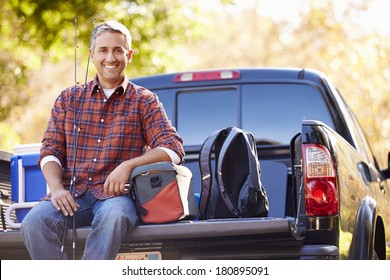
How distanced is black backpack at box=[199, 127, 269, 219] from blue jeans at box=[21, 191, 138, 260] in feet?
1.47

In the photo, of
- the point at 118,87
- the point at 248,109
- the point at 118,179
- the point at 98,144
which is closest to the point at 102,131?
the point at 98,144

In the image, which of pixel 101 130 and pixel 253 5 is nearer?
pixel 101 130

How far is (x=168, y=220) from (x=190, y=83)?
7.54 feet

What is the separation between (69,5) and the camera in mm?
12070

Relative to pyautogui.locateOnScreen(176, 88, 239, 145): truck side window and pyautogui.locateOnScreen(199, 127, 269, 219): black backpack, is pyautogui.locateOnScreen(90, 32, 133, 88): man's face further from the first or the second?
pyautogui.locateOnScreen(176, 88, 239, 145): truck side window

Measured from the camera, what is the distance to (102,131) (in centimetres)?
470

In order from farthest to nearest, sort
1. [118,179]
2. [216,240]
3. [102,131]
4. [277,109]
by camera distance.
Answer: [277,109] → [102,131] → [118,179] → [216,240]

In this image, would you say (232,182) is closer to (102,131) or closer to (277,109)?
(102,131)

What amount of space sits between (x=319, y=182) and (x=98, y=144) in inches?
44.4

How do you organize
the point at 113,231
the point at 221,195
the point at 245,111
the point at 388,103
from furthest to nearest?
1. the point at 388,103
2. the point at 245,111
3. the point at 221,195
4. the point at 113,231

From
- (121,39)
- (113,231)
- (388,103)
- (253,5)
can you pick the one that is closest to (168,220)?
(113,231)

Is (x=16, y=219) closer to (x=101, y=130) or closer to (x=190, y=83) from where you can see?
(x=101, y=130)

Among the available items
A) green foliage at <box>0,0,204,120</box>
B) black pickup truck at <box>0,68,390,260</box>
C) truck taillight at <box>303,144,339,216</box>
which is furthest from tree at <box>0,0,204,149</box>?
truck taillight at <box>303,144,339,216</box>
